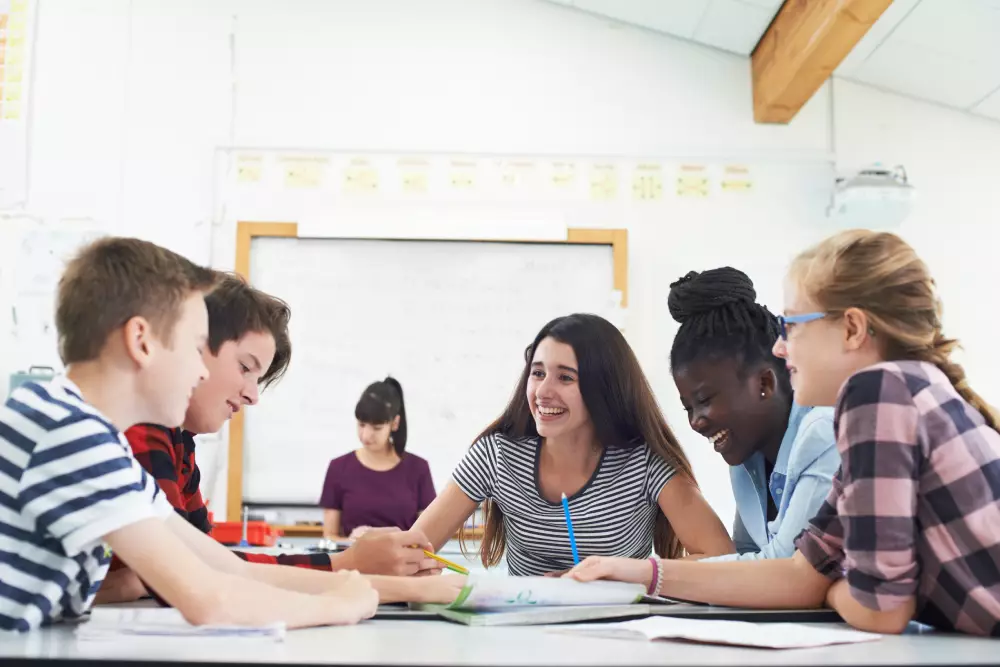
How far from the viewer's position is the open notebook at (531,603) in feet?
3.66

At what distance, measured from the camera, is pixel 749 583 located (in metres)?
1.32

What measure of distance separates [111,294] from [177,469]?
66cm

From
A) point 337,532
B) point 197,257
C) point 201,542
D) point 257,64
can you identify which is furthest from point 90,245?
point 257,64

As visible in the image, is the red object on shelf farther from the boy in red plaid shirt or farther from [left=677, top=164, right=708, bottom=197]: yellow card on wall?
[left=677, top=164, right=708, bottom=197]: yellow card on wall

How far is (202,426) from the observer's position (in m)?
1.70

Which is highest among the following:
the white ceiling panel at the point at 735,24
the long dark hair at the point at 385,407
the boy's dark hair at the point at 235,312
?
the white ceiling panel at the point at 735,24

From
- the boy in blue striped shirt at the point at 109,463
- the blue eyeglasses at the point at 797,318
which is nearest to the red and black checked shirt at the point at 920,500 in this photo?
the blue eyeglasses at the point at 797,318

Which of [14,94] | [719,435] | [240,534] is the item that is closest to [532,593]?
[719,435]

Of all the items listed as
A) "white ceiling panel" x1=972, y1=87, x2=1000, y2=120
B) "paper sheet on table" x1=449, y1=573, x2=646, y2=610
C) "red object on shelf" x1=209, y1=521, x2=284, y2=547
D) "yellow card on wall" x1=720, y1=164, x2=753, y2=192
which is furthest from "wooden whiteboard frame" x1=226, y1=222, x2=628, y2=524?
"paper sheet on table" x1=449, y1=573, x2=646, y2=610

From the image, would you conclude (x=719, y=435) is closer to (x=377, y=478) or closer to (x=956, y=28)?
(x=377, y=478)

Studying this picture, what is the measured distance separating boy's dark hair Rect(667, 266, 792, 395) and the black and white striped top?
25cm

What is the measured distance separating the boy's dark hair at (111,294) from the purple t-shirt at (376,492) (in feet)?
9.00

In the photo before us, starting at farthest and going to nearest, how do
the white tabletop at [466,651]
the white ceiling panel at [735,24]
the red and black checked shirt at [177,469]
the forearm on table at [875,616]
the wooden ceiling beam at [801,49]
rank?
the white ceiling panel at [735,24], the wooden ceiling beam at [801,49], the red and black checked shirt at [177,469], the forearm on table at [875,616], the white tabletop at [466,651]

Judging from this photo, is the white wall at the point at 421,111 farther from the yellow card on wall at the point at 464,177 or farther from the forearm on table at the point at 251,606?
the forearm on table at the point at 251,606
